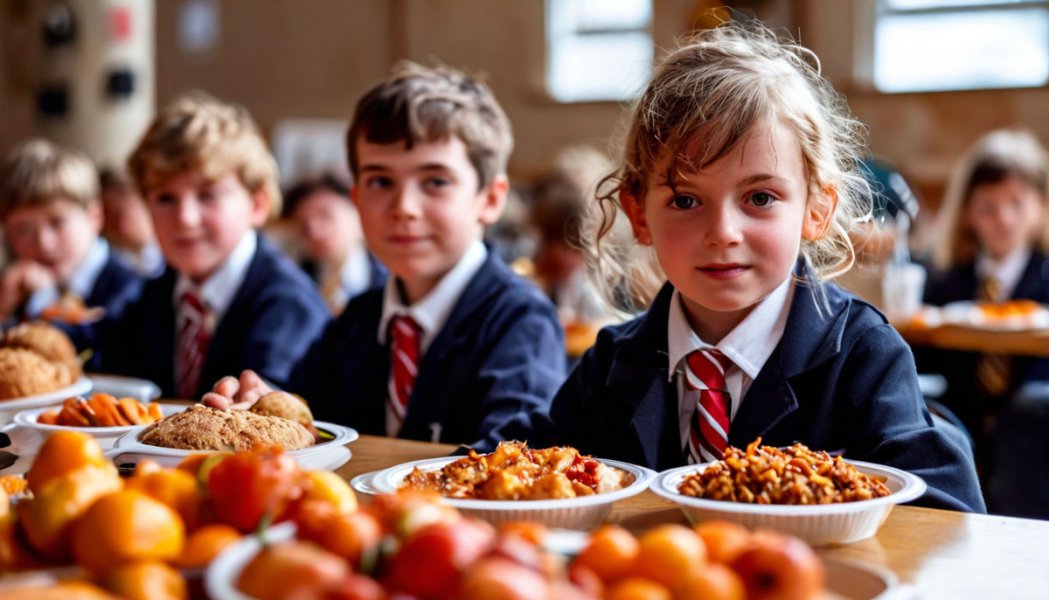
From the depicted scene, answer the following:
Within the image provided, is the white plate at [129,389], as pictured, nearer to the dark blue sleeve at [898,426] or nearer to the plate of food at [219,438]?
the plate of food at [219,438]

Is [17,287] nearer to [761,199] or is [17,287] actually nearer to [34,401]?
[34,401]

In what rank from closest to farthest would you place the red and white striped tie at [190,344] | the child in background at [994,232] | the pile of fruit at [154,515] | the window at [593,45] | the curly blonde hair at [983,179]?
the pile of fruit at [154,515]
the red and white striped tie at [190,344]
the child in background at [994,232]
the curly blonde hair at [983,179]
the window at [593,45]

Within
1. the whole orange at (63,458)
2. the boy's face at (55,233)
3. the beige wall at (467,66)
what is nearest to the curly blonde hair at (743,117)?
the whole orange at (63,458)

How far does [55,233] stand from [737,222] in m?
3.70

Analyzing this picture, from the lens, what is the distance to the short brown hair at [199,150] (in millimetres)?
3094

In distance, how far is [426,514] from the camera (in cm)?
86

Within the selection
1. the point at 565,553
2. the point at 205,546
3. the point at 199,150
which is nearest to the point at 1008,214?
the point at 199,150

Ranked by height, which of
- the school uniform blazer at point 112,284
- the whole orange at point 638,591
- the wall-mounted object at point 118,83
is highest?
the wall-mounted object at point 118,83

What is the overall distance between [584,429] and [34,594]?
1197 mm

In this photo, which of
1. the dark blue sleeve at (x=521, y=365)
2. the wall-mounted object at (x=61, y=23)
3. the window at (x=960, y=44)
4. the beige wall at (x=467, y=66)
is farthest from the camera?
the beige wall at (x=467, y=66)

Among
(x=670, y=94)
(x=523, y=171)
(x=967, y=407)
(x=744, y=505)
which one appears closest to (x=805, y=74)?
(x=670, y=94)

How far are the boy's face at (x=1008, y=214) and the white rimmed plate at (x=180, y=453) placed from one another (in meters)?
4.45

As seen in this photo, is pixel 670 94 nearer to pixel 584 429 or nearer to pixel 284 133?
pixel 584 429

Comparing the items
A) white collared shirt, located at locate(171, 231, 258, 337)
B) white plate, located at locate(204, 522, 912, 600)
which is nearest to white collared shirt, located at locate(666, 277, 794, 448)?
white plate, located at locate(204, 522, 912, 600)
